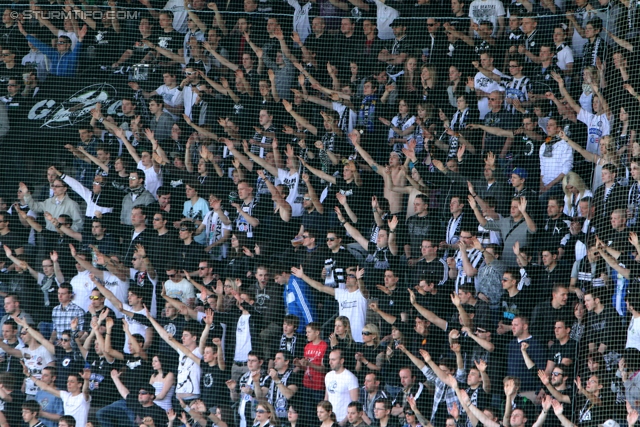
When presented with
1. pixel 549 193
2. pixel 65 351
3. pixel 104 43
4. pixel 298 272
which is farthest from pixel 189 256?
pixel 549 193

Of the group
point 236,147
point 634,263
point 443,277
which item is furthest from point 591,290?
point 236,147

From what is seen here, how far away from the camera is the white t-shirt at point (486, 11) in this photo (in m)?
10.9

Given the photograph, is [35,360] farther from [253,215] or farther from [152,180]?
[253,215]

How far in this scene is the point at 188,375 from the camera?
989 centimetres

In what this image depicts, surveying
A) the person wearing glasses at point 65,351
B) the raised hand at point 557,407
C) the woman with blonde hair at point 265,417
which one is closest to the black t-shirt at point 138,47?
the person wearing glasses at point 65,351

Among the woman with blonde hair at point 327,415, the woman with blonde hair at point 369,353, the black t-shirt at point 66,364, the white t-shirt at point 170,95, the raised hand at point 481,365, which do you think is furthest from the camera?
the white t-shirt at point 170,95

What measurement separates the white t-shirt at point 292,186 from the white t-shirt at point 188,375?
1.80m

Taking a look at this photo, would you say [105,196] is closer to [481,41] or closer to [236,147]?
[236,147]

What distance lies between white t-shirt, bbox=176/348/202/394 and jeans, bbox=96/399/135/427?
541 millimetres

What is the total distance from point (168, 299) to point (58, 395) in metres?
1.46

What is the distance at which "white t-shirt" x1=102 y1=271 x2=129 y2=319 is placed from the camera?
1052 cm

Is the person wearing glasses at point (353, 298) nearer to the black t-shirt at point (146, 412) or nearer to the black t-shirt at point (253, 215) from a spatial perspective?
the black t-shirt at point (253, 215)

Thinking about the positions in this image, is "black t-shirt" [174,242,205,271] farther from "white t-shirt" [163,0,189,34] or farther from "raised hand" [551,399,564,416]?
"raised hand" [551,399,564,416]

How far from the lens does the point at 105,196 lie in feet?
36.2
